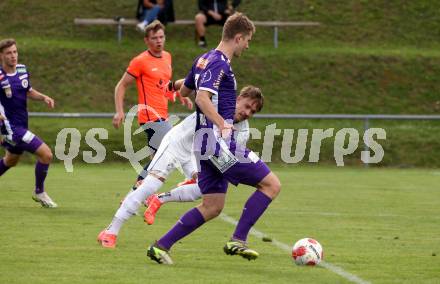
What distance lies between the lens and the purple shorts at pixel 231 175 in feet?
27.5

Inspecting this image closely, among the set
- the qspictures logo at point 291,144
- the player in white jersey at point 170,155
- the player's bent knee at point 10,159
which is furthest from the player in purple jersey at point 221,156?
the qspictures logo at point 291,144

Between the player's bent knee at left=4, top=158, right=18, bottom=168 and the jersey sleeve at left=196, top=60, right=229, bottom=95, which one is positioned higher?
the jersey sleeve at left=196, top=60, right=229, bottom=95

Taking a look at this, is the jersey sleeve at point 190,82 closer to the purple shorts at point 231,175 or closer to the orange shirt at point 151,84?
the purple shorts at point 231,175

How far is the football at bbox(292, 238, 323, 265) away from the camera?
851 cm

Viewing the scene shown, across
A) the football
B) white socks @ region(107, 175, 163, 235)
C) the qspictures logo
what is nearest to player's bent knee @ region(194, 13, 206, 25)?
the qspictures logo

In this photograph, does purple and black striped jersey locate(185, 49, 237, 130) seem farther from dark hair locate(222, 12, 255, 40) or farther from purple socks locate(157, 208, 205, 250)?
purple socks locate(157, 208, 205, 250)

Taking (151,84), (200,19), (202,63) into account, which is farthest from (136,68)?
(200,19)

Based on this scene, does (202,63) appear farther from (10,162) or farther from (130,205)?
(10,162)

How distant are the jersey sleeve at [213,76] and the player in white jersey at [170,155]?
0.64 meters

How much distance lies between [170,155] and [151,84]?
348cm

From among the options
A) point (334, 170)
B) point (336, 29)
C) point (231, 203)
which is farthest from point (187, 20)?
point (231, 203)

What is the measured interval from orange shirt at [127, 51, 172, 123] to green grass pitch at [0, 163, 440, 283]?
4.22 ft

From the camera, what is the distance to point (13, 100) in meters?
12.8

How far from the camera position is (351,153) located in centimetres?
2258
